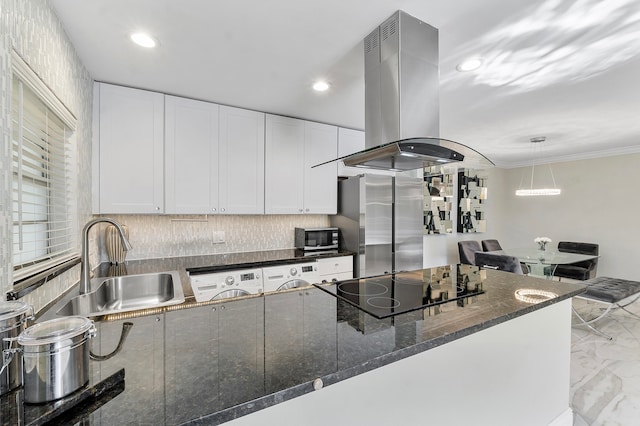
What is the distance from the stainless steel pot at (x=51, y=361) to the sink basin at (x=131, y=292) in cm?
114

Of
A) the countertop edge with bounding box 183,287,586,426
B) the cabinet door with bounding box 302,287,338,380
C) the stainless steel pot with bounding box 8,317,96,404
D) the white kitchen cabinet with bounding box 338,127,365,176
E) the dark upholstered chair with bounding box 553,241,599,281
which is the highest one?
the white kitchen cabinet with bounding box 338,127,365,176

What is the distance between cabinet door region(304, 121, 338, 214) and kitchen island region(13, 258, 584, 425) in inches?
79.4

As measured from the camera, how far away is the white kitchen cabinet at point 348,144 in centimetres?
360

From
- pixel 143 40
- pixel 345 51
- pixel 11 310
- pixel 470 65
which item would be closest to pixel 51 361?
pixel 11 310

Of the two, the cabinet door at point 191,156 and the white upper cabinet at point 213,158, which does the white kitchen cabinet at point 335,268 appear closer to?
the white upper cabinet at point 213,158

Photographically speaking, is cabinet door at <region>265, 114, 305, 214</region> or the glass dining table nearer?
cabinet door at <region>265, 114, 305, 214</region>

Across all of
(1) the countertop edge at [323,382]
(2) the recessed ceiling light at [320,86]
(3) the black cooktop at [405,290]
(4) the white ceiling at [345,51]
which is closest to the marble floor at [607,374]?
(3) the black cooktop at [405,290]

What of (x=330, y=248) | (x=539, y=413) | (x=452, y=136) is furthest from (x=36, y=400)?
(x=452, y=136)

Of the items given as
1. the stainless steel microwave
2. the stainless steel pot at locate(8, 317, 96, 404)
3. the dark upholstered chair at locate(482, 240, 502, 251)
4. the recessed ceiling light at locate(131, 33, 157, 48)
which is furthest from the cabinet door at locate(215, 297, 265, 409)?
the dark upholstered chair at locate(482, 240, 502, 251)

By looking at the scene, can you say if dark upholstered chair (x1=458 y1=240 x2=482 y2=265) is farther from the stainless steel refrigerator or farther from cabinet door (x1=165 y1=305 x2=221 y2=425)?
cabinet door (x1=165 y1=305 x2=221 y2=425)

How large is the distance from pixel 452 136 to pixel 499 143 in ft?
3.34

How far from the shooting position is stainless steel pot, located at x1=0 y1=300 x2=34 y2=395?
0.60 meters

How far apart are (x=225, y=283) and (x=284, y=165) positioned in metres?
1.44

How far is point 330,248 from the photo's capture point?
3408mm
